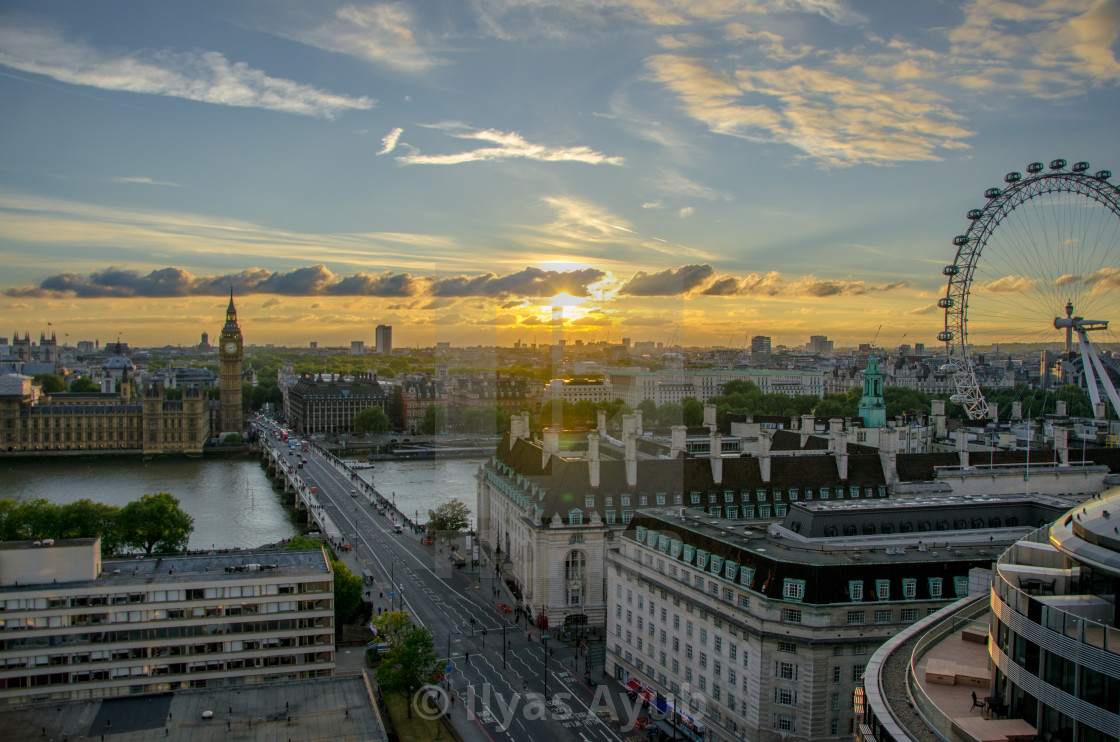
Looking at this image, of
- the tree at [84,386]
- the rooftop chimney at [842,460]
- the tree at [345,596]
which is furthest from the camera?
the tree at [84,386]

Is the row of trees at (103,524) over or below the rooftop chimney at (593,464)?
below

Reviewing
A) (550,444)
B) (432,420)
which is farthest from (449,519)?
(432,420)

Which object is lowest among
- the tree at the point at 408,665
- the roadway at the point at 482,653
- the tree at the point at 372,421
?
the roadway at the point at 482,653

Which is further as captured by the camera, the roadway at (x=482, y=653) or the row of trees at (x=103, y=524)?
the row of trees at (x=103, y=524)

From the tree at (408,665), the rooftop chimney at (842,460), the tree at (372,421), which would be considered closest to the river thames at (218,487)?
the tree at (372,421)

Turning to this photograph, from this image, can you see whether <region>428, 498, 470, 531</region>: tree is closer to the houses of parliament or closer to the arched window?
the arched window

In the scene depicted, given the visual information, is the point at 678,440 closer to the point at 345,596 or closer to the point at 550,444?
the point at 550,444

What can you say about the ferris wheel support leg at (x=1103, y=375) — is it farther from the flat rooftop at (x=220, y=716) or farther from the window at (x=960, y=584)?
the flat rooftop at (x=220, y=716)

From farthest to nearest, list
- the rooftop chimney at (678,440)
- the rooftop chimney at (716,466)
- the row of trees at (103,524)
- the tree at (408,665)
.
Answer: the row of trees at (103,524), the rooftop chimney at (678,440), the rooftop chimney at (716,466), the tree at (408,665)
